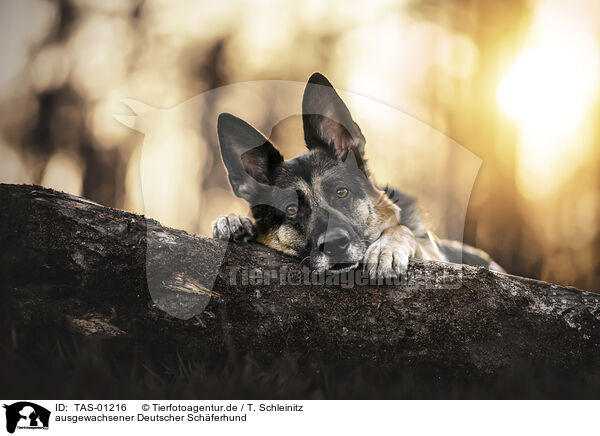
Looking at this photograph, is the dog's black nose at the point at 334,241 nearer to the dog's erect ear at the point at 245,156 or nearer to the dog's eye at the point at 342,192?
the dog's eye at the point at 342,192

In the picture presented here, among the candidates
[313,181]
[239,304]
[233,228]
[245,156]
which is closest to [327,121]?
[313,181]

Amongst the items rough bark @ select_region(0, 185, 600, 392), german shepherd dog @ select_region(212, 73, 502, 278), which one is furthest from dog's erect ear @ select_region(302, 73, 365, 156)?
rough bark @ select_region(0, 185, 600, 392)

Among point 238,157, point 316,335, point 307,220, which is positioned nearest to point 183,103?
point 238,157

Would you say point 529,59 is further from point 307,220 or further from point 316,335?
point 316,335

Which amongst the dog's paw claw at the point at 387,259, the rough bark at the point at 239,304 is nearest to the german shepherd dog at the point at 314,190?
the dog's paw claw at the point at 387,259

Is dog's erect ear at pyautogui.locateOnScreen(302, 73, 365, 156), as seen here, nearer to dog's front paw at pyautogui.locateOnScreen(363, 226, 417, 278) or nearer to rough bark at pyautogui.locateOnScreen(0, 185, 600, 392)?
dog's front paw at pyautogui.locateOnScreen(363, 226, 417, 278)

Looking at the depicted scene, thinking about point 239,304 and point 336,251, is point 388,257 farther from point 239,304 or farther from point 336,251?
point 239,304
